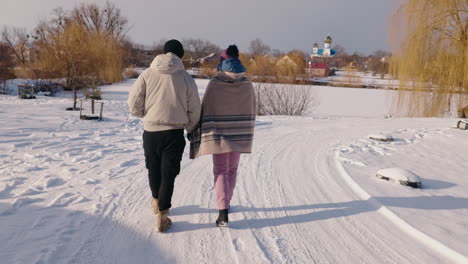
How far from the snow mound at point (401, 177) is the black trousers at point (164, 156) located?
3290 millimetres

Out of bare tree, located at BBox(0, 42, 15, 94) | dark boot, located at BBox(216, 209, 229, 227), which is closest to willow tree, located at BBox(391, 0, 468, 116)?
dark boot, located at BBox(216, 209, 229, 227)

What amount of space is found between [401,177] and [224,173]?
2.94 m

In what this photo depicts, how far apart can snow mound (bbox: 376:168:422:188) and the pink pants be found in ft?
9.02

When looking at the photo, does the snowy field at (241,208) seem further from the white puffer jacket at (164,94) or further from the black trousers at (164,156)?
the white puffer jacket at (164,94)

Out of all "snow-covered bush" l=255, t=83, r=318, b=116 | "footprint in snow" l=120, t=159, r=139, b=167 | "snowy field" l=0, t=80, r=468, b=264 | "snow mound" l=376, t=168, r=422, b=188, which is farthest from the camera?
"snow-covered bush" l=255, t=83, r=318, b=116

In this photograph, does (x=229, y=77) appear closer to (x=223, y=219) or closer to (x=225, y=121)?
(x=225, y=121)

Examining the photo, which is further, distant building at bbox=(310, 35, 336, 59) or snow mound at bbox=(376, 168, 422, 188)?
distant building at bbox=(310, 35, 336, 59)

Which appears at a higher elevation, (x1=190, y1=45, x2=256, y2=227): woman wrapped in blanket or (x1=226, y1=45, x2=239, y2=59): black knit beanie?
(x1=226, y1=45, x2=239, y2=59): black knit beanie

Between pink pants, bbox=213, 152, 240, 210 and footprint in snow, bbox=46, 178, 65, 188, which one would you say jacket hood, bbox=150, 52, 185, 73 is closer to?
pink pants, bbox=213, 152, 240, 210

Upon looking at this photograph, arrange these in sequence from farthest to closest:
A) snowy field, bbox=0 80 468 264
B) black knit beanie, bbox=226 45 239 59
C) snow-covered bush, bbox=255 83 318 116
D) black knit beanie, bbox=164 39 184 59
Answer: snow-covered bush, bbox=255 83 318 116 < black knit beanie, bbox=226 45 239 59 < black knit beanie, bbox=164 39 184 59 < snowy field, bbox=0 80 468 264

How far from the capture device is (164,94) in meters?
2.52

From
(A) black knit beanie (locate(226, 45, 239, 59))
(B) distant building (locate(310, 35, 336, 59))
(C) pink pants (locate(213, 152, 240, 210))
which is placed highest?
(B) distant building (locate(310, 35, 336, 59))

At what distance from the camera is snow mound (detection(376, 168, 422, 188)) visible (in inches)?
165

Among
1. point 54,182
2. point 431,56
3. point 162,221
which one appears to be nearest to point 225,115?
point 162,221
